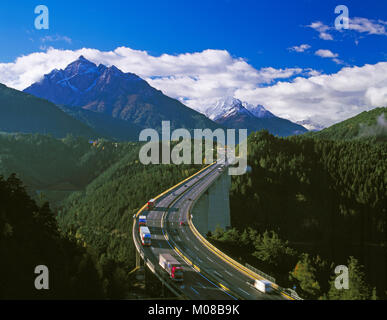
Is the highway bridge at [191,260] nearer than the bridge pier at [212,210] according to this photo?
Yes

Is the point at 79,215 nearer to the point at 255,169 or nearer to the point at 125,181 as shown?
the point at 125,181

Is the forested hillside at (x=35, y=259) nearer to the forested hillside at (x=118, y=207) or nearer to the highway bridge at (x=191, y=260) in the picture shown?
the highway bridge at (x=191, y=260)

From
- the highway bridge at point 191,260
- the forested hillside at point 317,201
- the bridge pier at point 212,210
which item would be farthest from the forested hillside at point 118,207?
the forested hillside at point 317,201

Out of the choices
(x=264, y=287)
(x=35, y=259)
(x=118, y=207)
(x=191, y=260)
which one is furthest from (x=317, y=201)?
(x=35, y=259)

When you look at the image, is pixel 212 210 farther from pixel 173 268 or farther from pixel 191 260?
pixel 173 268
